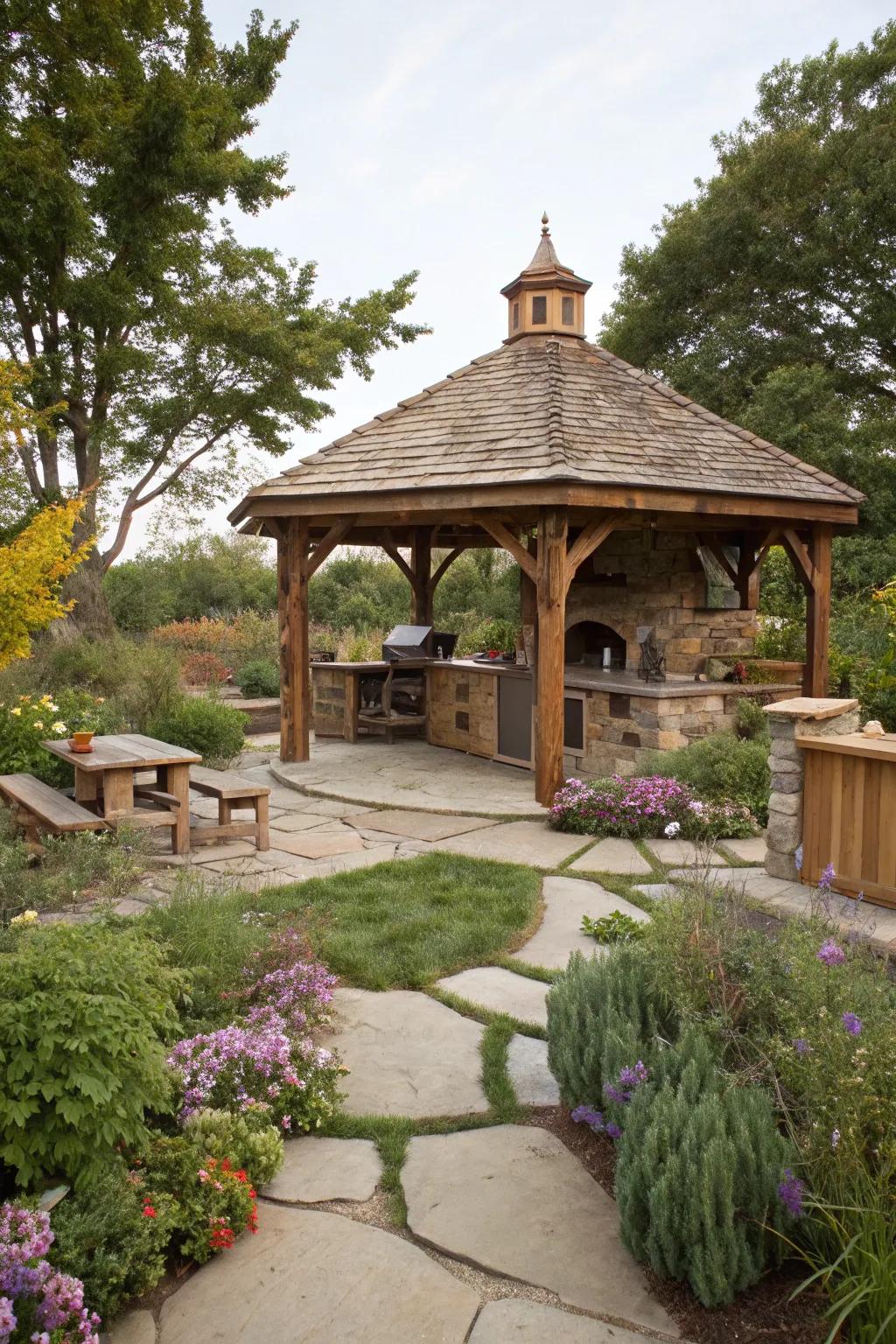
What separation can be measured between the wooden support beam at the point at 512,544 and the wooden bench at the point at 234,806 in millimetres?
2674

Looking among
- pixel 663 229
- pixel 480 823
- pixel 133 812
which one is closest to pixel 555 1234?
pixel 133 812

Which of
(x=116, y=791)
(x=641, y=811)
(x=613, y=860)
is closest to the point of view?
(x=116, y=791)

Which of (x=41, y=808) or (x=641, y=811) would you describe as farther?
(x=641, y=811)

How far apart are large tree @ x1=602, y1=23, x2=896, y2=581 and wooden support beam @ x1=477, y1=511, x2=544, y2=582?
10.2 meters

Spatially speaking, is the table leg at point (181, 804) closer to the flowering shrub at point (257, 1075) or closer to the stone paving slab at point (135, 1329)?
the flowering shrub at point (257, 1075)

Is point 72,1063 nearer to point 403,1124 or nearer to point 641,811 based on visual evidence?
point 403,1124

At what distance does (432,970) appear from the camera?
163 inches

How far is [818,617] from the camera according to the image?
930 cm

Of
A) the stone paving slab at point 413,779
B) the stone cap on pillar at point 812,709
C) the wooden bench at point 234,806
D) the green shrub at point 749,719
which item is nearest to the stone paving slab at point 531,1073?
the stone cap on pillar at point 812,709

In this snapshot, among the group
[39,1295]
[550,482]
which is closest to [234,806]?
[550,482]

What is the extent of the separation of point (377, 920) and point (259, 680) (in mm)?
8899

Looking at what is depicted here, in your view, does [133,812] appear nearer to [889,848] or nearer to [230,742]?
[230,742]

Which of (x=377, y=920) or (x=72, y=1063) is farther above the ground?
(x=72, y=1063)

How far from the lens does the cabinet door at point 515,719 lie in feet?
29.6
